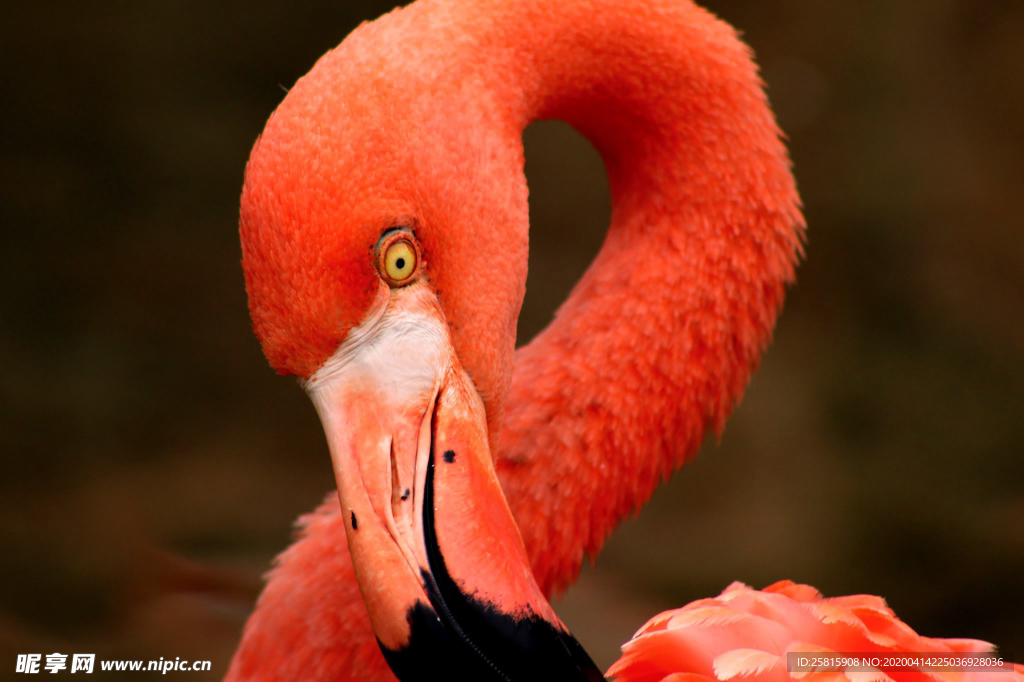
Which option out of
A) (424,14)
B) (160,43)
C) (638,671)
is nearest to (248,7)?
(160,43)

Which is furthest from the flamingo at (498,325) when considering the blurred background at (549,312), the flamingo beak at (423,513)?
the blurred background at (549,312)

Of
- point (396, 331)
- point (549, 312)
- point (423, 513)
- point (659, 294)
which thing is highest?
point (549, 312)

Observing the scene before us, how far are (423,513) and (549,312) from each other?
2340 mm

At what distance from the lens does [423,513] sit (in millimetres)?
1105

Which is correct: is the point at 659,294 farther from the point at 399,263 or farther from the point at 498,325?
the point at 399,263

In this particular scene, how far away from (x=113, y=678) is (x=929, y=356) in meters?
2.95

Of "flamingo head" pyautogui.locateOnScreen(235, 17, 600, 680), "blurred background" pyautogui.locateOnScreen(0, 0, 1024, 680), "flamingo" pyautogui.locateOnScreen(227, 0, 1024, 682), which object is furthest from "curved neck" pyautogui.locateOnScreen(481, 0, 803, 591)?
"blurred background" pyautogui.locateOnScreen(0, 0, 1024, 680)

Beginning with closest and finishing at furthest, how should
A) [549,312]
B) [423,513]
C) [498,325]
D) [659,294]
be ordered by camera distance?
1. [423,513]
2. [498,325]
3. [659,294]
4. [549,312]

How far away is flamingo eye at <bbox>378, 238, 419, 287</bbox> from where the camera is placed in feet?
3.68

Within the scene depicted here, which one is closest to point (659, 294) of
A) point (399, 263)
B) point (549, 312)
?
point (399, 263)

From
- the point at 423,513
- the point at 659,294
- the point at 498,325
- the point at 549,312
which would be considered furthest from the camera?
the point at 549,312

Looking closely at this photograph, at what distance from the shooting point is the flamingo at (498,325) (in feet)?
3.58

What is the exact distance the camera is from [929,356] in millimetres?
2992

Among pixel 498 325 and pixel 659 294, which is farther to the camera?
pixel 659 294
